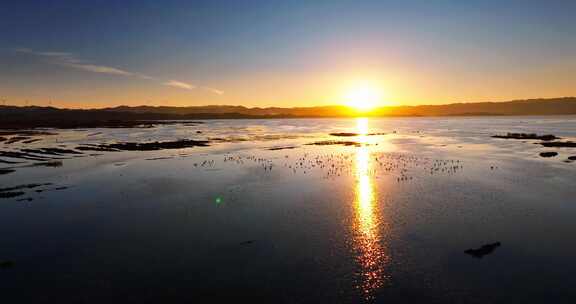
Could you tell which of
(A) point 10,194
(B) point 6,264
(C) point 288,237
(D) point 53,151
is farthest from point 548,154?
(D) point 53,151

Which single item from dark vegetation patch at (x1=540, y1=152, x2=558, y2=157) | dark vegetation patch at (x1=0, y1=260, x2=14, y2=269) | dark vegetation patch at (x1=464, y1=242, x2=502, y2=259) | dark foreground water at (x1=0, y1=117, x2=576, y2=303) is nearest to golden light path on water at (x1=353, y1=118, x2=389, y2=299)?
dark foreground water at (x1=0, y1=117, x2=576, y2=303)

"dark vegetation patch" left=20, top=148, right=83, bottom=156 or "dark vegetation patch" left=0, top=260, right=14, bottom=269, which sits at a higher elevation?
"dark vegetation patch" left=20, top=148, right=83, bottom=156

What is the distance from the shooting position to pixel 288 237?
1831 centimetres

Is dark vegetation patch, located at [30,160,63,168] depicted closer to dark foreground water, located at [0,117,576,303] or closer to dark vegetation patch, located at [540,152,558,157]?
dark foreground water, located at [0,117,576,303]

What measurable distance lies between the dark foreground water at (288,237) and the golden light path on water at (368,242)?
81mm

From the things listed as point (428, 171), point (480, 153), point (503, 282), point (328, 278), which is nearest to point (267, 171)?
point (428, 171)

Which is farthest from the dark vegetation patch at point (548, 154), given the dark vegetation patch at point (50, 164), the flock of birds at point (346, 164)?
the dark vegetation patch at point (50, 164)

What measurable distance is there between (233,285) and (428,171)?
30.1m

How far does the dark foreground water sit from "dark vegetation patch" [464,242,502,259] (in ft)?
0.44

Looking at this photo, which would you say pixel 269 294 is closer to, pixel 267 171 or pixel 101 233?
pixel 101 233

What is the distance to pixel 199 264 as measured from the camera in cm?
1516

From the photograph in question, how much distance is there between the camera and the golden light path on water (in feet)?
44.3

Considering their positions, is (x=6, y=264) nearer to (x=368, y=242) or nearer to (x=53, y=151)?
(x=368, y=242)

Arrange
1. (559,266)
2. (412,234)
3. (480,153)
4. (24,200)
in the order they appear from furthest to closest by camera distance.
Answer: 1. (480,153)
2. (24,200)
3. (412,234)
4. (559,266)
